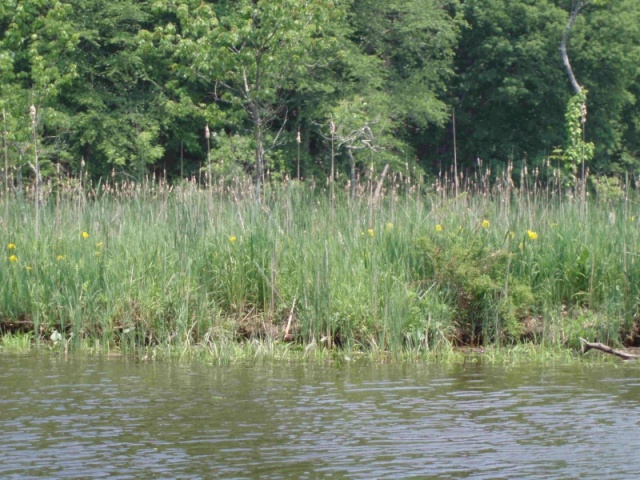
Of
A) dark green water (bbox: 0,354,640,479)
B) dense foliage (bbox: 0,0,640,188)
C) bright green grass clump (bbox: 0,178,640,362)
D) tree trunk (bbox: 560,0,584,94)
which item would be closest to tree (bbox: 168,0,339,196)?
dense foliage (bbox: 0,0,640,188)

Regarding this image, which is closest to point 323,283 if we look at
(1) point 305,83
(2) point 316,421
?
(2) point 316,421

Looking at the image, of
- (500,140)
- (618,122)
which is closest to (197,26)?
(500,140)

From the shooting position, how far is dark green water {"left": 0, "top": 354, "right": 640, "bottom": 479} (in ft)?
15.0

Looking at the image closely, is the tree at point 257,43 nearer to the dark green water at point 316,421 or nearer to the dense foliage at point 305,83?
the dense foliage at point 305,83

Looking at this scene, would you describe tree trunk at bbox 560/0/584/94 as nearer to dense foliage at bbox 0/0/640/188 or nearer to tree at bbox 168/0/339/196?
dense foliage at bbox 0/0/640/188

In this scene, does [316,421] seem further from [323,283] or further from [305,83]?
[305,83]

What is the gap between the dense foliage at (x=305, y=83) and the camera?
19266mm

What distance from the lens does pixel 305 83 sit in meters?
26.2

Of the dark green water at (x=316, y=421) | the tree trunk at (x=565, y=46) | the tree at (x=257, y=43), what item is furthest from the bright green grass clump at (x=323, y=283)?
the tree trunk at (x=565, y=46)

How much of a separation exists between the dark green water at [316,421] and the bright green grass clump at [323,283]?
669mm

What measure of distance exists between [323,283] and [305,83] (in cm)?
1892

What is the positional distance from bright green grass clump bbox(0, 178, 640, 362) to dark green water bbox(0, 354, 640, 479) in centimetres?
67

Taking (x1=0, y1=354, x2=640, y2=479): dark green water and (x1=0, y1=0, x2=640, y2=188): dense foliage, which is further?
(x1=0, y1=0, x2=640, y2=188): dense foliage

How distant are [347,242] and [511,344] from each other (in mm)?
1508
